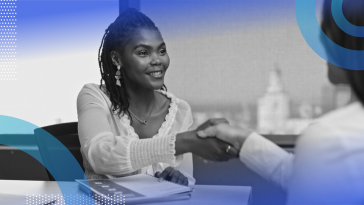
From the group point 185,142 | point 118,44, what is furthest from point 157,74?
point 185,142

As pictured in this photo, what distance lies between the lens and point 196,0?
2.20 ft

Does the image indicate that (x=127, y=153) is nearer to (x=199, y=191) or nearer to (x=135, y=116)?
(x=199, y=191)

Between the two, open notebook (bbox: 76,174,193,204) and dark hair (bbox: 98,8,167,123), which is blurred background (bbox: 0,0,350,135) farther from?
open notebook (bbox: 76,174,193,204)

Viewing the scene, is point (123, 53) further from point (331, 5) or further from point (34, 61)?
point (331, 5)

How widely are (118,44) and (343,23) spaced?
1.96 feet

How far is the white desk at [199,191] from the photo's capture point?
60 centimetres

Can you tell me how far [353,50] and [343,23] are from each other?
4 centimetres

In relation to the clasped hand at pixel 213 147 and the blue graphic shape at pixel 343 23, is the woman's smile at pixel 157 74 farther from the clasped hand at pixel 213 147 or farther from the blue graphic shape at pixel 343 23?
the blue graphic shape at pixel 343 23

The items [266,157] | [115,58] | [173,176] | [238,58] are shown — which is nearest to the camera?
[266,157]

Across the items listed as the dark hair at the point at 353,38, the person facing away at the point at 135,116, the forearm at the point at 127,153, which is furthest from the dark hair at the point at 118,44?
the dark hair at the point at 353,38

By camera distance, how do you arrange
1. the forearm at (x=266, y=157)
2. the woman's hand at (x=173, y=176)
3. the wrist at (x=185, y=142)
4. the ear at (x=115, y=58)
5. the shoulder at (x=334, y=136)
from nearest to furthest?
the shoulder at (x=334, y=136) → the forearm at (x=266, y=157) → the wrist at (x=185, y=142) → the woman's hand at (x=173, y=176) → the ear at (x=115, y=58)

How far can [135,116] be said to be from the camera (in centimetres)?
96

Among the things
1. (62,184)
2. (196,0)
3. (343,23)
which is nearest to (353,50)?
(343,23)

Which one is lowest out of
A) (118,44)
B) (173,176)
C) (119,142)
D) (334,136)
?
(173,176)
